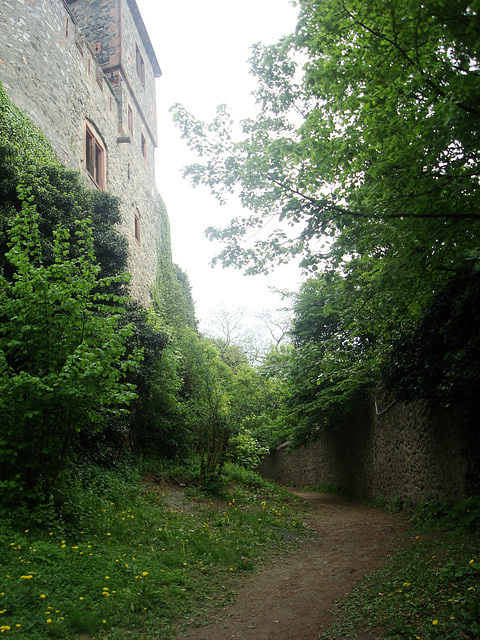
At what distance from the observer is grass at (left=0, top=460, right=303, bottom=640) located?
11.2 feet

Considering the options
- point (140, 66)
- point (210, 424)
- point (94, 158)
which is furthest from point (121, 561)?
point (140, 66)

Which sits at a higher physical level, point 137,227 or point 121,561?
point 137,227

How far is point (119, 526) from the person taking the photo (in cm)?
595

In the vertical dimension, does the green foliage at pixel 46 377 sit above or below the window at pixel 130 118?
below

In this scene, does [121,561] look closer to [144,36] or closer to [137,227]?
[137,227]

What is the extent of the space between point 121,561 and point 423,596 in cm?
303

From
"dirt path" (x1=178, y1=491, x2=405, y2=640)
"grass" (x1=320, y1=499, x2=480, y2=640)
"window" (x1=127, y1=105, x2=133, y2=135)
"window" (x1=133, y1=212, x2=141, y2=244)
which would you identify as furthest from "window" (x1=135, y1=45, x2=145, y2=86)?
"grass" (x1=320, y1=499, x2=480, y2=640)

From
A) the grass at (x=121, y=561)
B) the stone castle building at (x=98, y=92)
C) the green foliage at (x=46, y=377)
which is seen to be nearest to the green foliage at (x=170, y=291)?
the stone castle building at (x=98, y=92)

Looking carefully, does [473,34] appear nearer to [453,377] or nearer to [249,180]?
[249,180]

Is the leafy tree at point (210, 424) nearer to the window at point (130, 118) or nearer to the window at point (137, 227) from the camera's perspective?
the window at point (137, 227)

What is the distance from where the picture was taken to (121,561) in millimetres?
4645

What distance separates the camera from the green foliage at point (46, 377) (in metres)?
5.14

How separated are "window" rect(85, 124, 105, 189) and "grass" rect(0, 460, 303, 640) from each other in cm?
962

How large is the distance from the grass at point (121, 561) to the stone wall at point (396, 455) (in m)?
2.74
